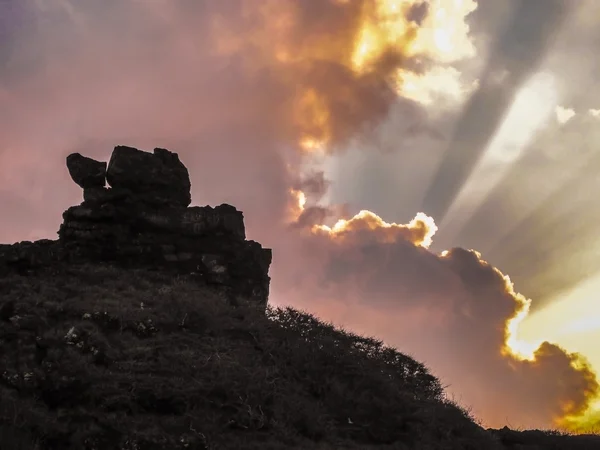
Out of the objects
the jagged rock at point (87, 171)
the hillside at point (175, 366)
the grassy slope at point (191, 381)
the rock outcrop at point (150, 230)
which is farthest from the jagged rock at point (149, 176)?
the grassy slope at point (191, 381)

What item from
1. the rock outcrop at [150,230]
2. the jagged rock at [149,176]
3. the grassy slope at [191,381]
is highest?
Result: the jagged rock at [149,176]

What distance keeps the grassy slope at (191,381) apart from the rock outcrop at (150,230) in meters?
8.15

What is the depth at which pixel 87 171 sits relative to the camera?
39031 millimetres

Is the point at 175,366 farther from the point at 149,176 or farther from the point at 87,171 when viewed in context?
the point at 87,171

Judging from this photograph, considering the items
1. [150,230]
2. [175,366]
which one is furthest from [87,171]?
[175,366]

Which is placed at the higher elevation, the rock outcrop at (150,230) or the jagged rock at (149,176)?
the jagged rock at (149,176)

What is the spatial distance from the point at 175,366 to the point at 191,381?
1.21m

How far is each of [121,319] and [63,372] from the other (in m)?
5.77

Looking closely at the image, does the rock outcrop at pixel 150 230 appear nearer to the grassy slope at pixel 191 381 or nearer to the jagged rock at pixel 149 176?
the jagged rock at pixel 149 176

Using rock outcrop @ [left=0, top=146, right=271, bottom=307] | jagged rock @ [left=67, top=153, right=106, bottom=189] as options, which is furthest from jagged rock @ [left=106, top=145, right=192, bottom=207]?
jagged rock @ [left=67, top=153, right=106, bottom=189]

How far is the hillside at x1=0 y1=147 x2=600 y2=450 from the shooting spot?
1487 cm

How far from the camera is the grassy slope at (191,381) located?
14.4 metres

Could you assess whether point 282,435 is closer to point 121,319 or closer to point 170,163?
point 121,319

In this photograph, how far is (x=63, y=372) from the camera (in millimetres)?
16688
